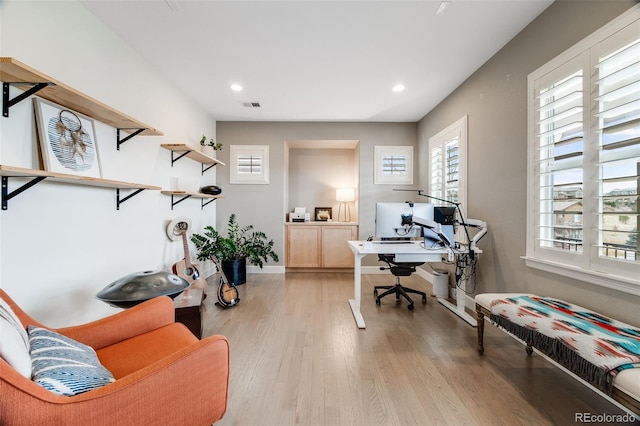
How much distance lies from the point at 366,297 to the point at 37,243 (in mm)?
3113

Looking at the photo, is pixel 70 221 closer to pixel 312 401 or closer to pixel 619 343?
pixel 312 401

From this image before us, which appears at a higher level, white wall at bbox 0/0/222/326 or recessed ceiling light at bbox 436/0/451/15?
recessed ceiling light at bbox 436/0/451/15

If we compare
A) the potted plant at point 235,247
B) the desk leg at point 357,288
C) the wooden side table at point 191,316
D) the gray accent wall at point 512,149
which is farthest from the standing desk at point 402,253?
the potted plant at point 235,247

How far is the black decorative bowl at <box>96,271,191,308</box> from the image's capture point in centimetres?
161

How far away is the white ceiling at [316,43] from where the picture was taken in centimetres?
200

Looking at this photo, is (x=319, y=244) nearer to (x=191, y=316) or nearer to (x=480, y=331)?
(x=191, y=316)

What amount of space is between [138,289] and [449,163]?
367 centimetres

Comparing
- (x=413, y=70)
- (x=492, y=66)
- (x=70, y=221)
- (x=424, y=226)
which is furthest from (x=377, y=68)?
(x=70, y=221)

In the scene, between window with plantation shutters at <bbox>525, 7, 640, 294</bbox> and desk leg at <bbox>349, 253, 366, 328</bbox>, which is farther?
desk leg at <bbox>349, 253, 366, 328</bbox>

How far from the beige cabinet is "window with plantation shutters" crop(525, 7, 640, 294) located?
2.80 metres

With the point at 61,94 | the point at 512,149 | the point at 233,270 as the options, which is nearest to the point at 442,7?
the point at 512,149

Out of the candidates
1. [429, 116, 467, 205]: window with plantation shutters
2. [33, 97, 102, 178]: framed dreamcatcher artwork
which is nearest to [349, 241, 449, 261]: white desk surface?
[429, 116, 467, 205]: window with plantation shutters

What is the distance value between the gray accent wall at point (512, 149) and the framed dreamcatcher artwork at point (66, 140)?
11.4ft

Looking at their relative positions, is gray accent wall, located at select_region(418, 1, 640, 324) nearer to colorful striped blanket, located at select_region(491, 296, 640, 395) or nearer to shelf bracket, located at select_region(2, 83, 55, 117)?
colorful striped blanket, located at select_region(491, 296, 640, 395)
